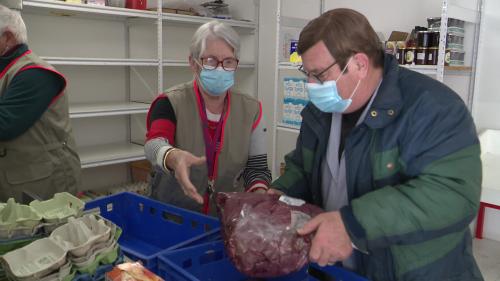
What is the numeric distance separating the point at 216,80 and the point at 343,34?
74 cm

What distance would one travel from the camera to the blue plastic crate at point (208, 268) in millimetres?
1099

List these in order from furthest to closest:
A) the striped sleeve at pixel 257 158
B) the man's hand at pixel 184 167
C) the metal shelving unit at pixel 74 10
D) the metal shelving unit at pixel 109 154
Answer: the metal shelving unit at pixel 109 154 → the metal shelving unit at pixel 74 10 → the striped sleeve at pixel 257 158 → the man's hand at pixel 184 167

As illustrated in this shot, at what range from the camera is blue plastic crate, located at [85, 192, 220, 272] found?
1459mm

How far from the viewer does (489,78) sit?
2971mm

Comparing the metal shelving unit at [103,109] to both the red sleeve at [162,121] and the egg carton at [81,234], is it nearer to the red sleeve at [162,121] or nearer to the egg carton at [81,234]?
the red sleeve at [162,121]

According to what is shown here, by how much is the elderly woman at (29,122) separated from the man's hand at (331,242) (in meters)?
1.46

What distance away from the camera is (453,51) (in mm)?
2727

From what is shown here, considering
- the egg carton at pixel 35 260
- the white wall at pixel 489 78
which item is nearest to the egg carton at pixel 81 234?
the egg carton at pixel 35 260

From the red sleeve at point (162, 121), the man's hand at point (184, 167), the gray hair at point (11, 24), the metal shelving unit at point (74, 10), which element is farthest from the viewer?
the metal shelving unit at point (74, 10)

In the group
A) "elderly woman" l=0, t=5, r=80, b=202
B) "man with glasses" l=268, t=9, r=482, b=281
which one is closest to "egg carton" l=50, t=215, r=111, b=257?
"man with glasses" l=268, t=9, r=482, b=281

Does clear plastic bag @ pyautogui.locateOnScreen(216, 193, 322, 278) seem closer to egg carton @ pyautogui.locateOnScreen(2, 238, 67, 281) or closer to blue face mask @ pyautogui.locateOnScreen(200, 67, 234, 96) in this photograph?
egg carton @ pyautogui.locateOnScreen(2, 238, 67, 281)

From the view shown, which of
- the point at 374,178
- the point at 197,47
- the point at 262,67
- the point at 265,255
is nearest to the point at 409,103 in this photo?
the point at 374,178

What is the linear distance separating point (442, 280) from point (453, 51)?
2001 mm

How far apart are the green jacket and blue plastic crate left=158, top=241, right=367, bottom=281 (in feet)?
0.38
